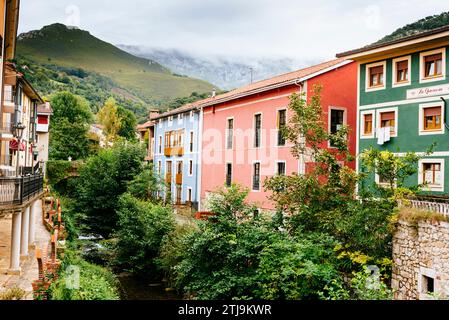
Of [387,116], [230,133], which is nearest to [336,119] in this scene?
[387,116]

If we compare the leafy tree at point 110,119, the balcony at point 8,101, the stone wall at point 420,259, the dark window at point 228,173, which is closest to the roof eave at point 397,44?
the stone wall at point 420,259

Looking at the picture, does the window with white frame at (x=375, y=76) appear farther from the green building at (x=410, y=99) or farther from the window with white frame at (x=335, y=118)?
the window with white frame at (x=335, y=118)

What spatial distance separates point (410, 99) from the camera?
14.4 meters

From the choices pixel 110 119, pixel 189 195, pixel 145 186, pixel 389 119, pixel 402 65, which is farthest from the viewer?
pixel 110 119

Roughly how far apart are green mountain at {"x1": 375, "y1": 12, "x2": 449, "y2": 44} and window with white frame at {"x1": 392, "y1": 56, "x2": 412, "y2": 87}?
2.69 ft

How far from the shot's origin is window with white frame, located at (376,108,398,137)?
14.9 m

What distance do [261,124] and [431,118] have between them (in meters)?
7.53

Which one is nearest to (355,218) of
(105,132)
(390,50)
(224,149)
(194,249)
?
(194,249)

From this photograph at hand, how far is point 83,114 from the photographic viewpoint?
3556cm

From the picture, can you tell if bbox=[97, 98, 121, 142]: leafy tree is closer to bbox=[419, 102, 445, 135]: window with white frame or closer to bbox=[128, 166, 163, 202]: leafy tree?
bbox=[128, 166, 163, 202]: leafy tree

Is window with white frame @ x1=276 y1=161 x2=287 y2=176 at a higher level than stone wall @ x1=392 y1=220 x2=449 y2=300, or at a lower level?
higher

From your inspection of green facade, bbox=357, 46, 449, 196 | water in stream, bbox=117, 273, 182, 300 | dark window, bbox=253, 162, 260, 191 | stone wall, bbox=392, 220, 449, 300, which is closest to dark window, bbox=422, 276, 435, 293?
stone wall, bbox=392, 220, 449, 300

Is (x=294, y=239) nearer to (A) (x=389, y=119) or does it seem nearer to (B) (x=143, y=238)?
(A) (x=389, y=119)

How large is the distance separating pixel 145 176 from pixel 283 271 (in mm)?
15197
